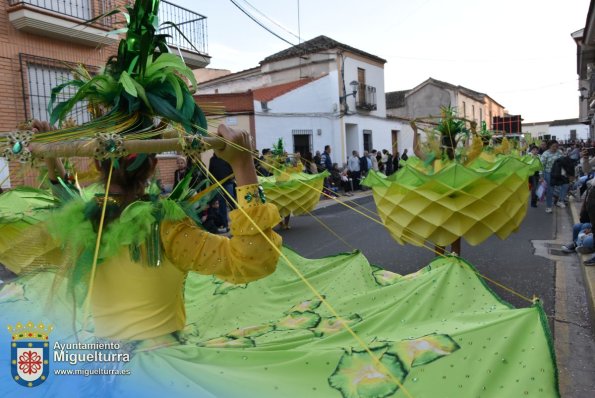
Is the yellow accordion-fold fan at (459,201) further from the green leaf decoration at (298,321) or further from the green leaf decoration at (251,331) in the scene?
the green leaf decoration at (251,331)

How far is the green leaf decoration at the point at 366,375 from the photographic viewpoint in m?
1.55

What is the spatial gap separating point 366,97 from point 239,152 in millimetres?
22154

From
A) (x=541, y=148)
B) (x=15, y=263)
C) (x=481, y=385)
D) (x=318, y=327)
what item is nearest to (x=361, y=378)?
(x=481, y=385)

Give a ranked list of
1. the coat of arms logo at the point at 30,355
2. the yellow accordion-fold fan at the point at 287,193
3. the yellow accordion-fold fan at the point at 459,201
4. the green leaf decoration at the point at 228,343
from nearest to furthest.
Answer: the coat of arms logo at the point at 30,355, the green leaf decoration at the point at 228,343, the yellow accordion-fold fan at the point at 459,201, the yellow accordion-fold fan at the point at 287,193

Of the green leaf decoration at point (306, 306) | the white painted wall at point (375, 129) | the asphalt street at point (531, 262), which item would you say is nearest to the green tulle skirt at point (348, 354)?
the green leaf decoration at point (306, 306)

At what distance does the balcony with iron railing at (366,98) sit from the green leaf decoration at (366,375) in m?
21.3

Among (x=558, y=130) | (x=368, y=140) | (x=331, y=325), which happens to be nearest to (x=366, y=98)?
(x=368, y=140)

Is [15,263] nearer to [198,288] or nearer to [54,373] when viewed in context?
[54,373]

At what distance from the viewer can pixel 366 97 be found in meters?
23.1

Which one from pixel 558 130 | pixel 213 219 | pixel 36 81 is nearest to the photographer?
pixel 213 219

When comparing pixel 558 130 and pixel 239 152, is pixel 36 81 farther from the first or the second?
pixel 558 130

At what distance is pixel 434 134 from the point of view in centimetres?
586

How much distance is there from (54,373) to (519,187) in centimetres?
408

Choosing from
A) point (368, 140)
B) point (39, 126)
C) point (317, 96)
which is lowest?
point (39, 126)
